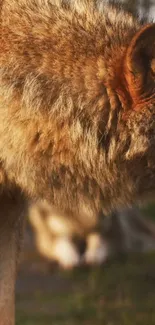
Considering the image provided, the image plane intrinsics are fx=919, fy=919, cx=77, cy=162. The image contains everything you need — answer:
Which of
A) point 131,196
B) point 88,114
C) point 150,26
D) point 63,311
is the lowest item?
point 63,311

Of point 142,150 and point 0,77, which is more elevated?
point 0,77

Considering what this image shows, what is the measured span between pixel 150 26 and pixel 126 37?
0.22m

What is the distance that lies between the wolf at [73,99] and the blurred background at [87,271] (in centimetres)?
361

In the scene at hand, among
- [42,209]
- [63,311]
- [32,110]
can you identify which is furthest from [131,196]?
[42,209]

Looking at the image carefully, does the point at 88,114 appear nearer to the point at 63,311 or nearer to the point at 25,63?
the point at 25,63

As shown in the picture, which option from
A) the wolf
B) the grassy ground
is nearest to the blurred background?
the grassy ground

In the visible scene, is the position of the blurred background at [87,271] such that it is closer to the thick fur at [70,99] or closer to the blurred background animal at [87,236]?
the blurred background animal at [87,236]

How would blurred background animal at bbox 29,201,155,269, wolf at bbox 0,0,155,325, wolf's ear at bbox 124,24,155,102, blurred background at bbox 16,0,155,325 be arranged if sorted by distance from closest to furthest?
wolf's ear at bbox 124,24,155,102 < wolf at bbox 0,0,155,325 < blurred background at bbox 16,0,155,325 < blurred background animal at bbox 29,201,155,269

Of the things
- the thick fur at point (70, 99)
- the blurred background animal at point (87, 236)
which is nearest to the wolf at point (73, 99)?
the thick fur at point (70, 99)

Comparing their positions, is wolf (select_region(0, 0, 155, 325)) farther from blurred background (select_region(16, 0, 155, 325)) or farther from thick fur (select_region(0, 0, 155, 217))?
blurred background (select_region(16, 0, 155, 325))

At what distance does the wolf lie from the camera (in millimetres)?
3227

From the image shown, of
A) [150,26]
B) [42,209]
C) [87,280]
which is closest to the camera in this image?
[150,26]

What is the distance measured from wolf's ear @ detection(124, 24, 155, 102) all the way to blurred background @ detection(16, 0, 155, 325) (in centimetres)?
386

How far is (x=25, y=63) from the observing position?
3270 mm
